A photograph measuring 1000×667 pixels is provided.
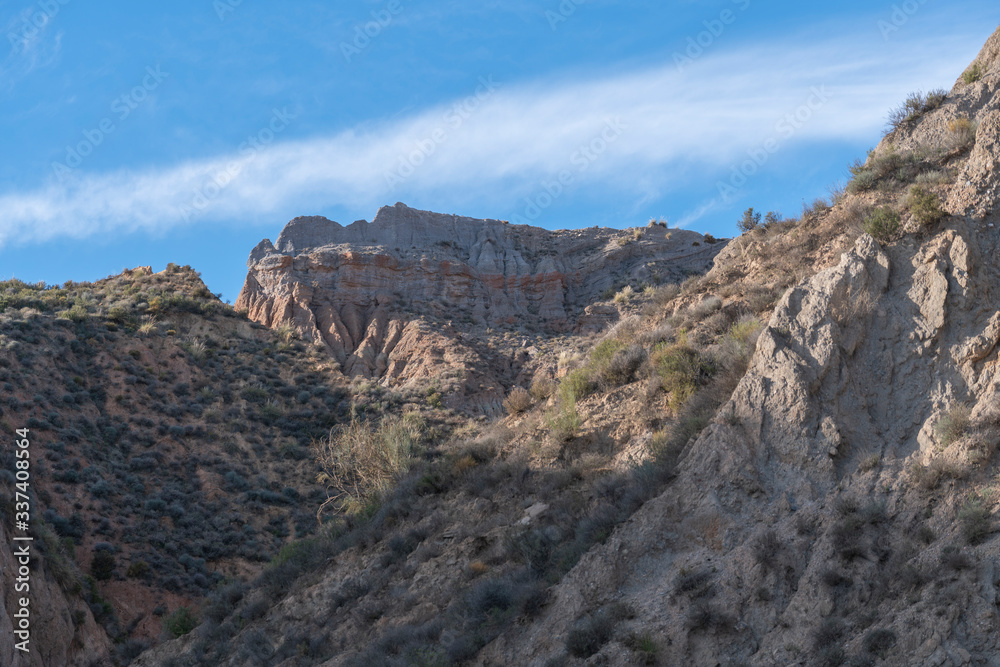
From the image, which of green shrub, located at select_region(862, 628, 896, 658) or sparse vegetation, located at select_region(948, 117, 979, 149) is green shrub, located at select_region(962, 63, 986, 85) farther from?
green shrub, located at select_region(862, 628, 896, 658)

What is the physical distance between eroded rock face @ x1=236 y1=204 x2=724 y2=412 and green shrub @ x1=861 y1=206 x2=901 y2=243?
26.3 m

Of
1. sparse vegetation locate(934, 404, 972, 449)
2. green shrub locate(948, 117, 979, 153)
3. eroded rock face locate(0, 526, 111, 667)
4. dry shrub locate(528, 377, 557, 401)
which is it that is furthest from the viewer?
dry shrub locate(528, 377, 557, 401)

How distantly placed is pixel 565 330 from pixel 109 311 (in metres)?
24.6

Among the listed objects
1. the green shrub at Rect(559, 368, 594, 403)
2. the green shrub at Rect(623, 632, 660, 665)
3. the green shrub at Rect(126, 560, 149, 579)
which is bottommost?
the green shrub at Rect(623, 632, 660, 665)

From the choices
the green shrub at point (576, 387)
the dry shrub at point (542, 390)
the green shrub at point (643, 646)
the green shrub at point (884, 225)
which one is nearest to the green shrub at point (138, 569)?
the dry shrub at point (542, 390)

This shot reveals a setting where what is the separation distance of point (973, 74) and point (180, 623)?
21449mm

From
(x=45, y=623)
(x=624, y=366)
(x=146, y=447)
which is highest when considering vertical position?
(x=146, y=447)

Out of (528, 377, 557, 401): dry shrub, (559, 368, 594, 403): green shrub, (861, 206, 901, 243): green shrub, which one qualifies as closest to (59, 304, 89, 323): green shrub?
(528, 377, 557, 401): dry shrub

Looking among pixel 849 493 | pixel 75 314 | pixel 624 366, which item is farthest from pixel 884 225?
pixel 75 314

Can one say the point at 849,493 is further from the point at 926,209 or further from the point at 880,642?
the point at 926,209

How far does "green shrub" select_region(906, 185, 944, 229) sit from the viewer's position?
11711 millimetres

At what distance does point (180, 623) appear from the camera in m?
19.6

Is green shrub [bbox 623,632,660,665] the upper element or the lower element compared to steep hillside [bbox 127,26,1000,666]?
lower

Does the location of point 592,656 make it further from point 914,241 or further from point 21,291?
point 21,291
